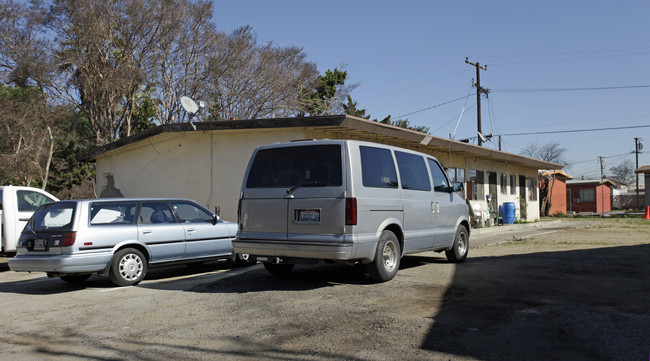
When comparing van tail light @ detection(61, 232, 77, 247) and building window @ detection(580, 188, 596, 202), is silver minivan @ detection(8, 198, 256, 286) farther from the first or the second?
building window @ detection(580, 188, 596, 202)

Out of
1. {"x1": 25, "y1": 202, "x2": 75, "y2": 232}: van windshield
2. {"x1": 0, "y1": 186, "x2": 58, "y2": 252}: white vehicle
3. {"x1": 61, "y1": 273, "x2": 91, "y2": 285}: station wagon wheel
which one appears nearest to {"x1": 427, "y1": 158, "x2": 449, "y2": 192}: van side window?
{"x1": 25, "y1": 202, "x2": 75, "y2": 232}: van windshield

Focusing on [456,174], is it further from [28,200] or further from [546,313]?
[546,313]

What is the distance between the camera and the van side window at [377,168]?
24.8 feet

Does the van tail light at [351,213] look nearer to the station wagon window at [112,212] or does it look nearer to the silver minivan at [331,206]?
the silver minivan at [331,206]

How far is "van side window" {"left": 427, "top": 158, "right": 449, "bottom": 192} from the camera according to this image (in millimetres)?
9434

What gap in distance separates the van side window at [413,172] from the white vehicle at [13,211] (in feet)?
24.7

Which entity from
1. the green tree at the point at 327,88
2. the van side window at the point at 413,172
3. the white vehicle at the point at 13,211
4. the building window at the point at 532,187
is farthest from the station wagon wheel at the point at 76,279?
the green tree at the point at 327,88

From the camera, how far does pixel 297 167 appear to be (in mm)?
7664

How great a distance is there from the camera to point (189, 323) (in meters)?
5.77

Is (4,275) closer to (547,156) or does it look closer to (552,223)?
(552,223)

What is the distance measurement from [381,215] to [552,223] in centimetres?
2143

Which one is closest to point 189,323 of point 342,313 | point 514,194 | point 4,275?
point 342,313

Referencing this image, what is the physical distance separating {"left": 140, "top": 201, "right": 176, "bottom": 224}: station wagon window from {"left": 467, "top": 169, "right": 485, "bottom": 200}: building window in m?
14.1

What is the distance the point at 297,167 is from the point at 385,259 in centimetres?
188
